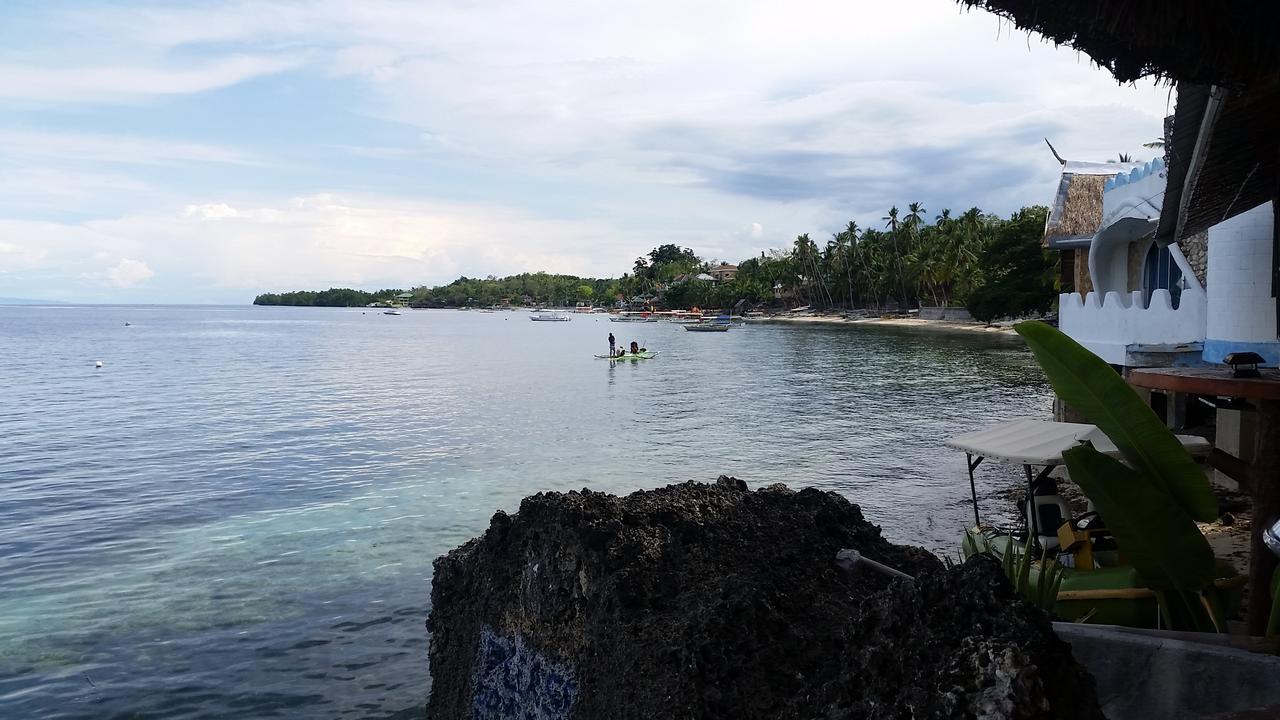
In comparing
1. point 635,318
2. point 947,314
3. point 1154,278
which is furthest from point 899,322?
point 1154,278

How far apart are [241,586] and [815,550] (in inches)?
345

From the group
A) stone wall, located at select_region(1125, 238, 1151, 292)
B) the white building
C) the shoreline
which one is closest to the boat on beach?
the shoreline

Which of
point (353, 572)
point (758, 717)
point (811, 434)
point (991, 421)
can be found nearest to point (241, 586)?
point (353, 572)

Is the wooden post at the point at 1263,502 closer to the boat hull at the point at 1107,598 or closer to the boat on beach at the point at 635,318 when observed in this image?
the boat hull at the point at 1107,598

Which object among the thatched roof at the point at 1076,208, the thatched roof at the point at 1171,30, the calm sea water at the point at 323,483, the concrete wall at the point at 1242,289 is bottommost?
the calm sea water at the point at 323,483

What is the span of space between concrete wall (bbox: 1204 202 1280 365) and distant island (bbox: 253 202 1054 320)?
4081 centimetres

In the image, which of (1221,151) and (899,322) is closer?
(1221,151)

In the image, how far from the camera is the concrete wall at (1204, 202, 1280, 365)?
9.41 meters

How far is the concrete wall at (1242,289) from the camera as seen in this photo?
9406 mm

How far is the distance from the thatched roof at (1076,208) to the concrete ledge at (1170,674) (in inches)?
688

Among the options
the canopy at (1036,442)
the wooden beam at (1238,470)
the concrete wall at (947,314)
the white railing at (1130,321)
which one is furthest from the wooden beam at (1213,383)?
the concrete wall at (947,314)

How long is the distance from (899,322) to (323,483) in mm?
84641

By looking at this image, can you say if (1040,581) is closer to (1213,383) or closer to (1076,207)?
(1213,383)

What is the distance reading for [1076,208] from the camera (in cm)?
2083
